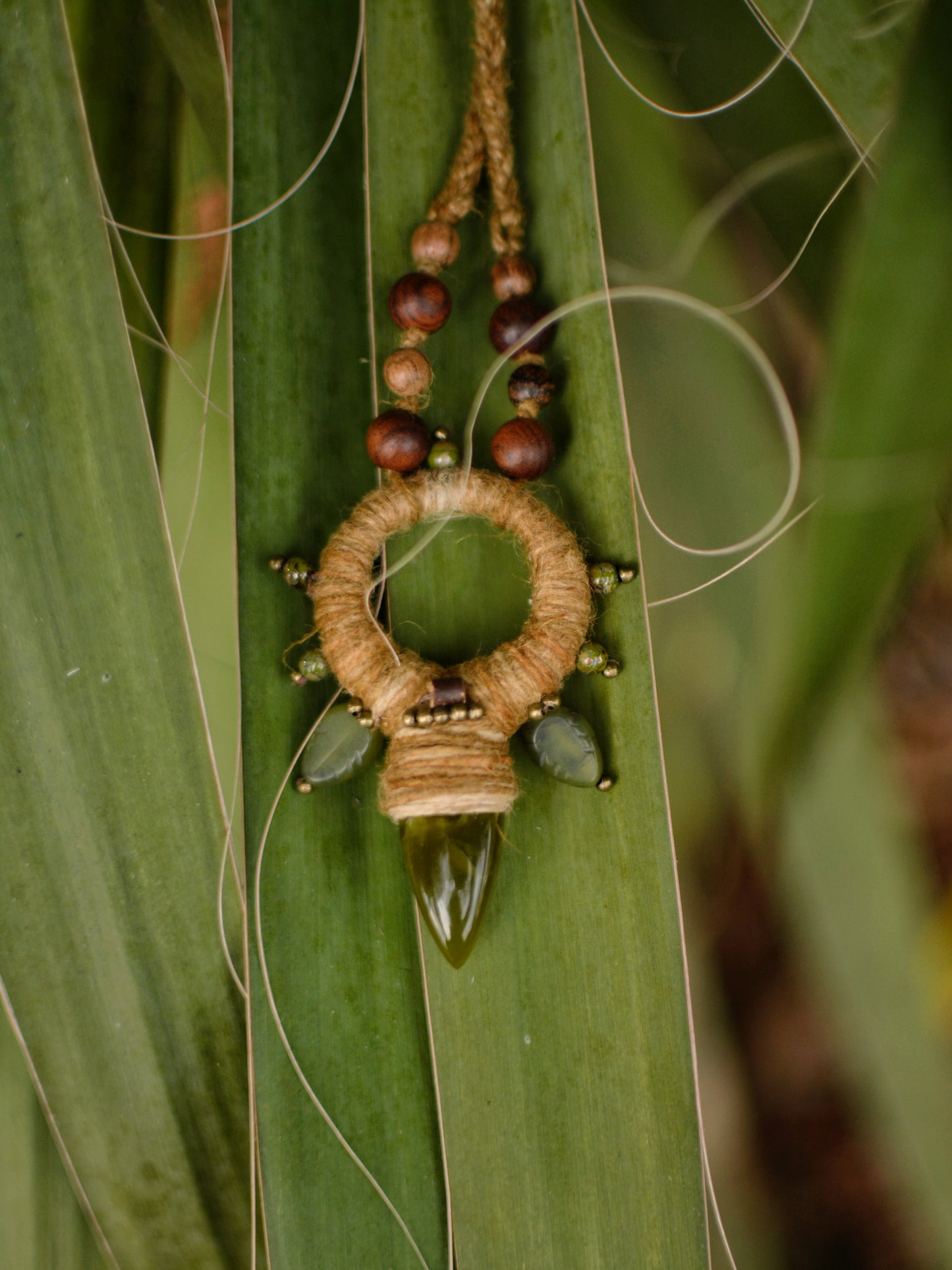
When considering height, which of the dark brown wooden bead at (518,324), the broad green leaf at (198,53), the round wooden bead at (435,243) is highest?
the broad green leaf at (198,53)

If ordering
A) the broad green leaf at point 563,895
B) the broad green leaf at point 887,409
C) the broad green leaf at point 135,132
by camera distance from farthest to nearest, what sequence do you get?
the broad green leaf at point 135,132
the broad green leaf at point 563,895
the broad green leaf at point 887,409

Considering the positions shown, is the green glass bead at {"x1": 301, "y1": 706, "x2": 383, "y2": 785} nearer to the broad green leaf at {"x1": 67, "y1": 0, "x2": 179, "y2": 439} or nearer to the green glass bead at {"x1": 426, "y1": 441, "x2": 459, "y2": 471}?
the green glass bead at {"x1": 426, "y1": 441, "x2": 459, "y2": 471}

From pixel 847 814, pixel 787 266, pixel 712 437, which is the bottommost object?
pixel 847 814

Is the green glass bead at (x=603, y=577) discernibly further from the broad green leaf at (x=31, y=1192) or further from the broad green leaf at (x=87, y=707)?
the broad green leaf at (x=31, y=1192)

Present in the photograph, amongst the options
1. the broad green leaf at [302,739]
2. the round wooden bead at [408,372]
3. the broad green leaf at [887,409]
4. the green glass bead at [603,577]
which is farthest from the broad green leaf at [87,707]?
the broad green leaf at [887,409]

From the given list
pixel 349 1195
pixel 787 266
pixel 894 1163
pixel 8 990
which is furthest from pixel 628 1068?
pixel 787 266

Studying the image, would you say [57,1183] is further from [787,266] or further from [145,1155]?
[787,266]
